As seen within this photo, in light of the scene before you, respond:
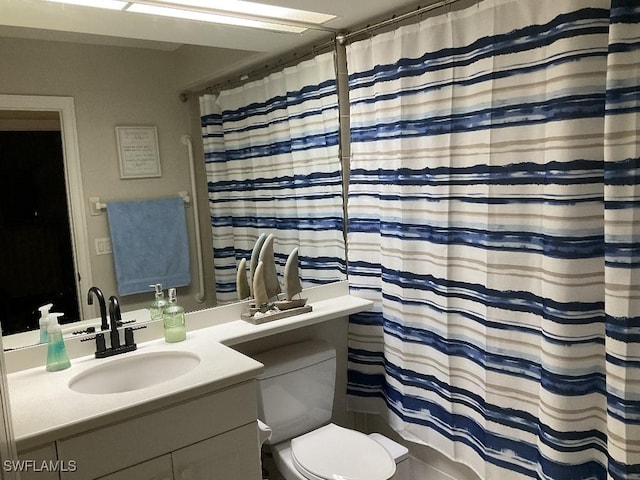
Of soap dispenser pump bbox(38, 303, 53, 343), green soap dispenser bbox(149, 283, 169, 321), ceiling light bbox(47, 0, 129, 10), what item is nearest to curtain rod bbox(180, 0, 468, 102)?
ceiling light bbox(47, 0, 129, 10)

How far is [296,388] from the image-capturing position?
6.88 feet

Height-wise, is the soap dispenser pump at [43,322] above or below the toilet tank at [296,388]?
above

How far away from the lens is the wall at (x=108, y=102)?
67.8 inches

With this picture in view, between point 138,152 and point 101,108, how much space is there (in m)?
0.20

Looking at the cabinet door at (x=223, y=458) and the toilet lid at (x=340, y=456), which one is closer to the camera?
the cabinet door at (x=223, y=458)

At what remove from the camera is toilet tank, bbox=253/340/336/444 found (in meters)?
2.02

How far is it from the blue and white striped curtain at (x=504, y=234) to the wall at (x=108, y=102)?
2.69ft

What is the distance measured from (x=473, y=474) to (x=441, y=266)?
89 centimetres

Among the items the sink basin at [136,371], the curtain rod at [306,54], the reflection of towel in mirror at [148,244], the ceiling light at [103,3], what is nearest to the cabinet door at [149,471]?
the sink basin at [136,371]

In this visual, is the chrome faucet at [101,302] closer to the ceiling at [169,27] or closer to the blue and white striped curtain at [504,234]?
the ceiling at [169,27]

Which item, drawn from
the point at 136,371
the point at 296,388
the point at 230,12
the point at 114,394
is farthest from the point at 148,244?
the point at 230,12

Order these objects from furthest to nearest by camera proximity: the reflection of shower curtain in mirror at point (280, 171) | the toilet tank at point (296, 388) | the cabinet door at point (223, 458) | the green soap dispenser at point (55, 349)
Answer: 1. the reflection of shower curtain in mirror at point (280, 171)
2. the toilet tank at point (296, 388)
3. the green soap dispenser at point (55, 349)
4. the cabinet door at point (223, 458)

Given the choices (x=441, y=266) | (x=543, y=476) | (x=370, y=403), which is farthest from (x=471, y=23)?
(x=370, y=403)

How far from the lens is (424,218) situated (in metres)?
2.04
